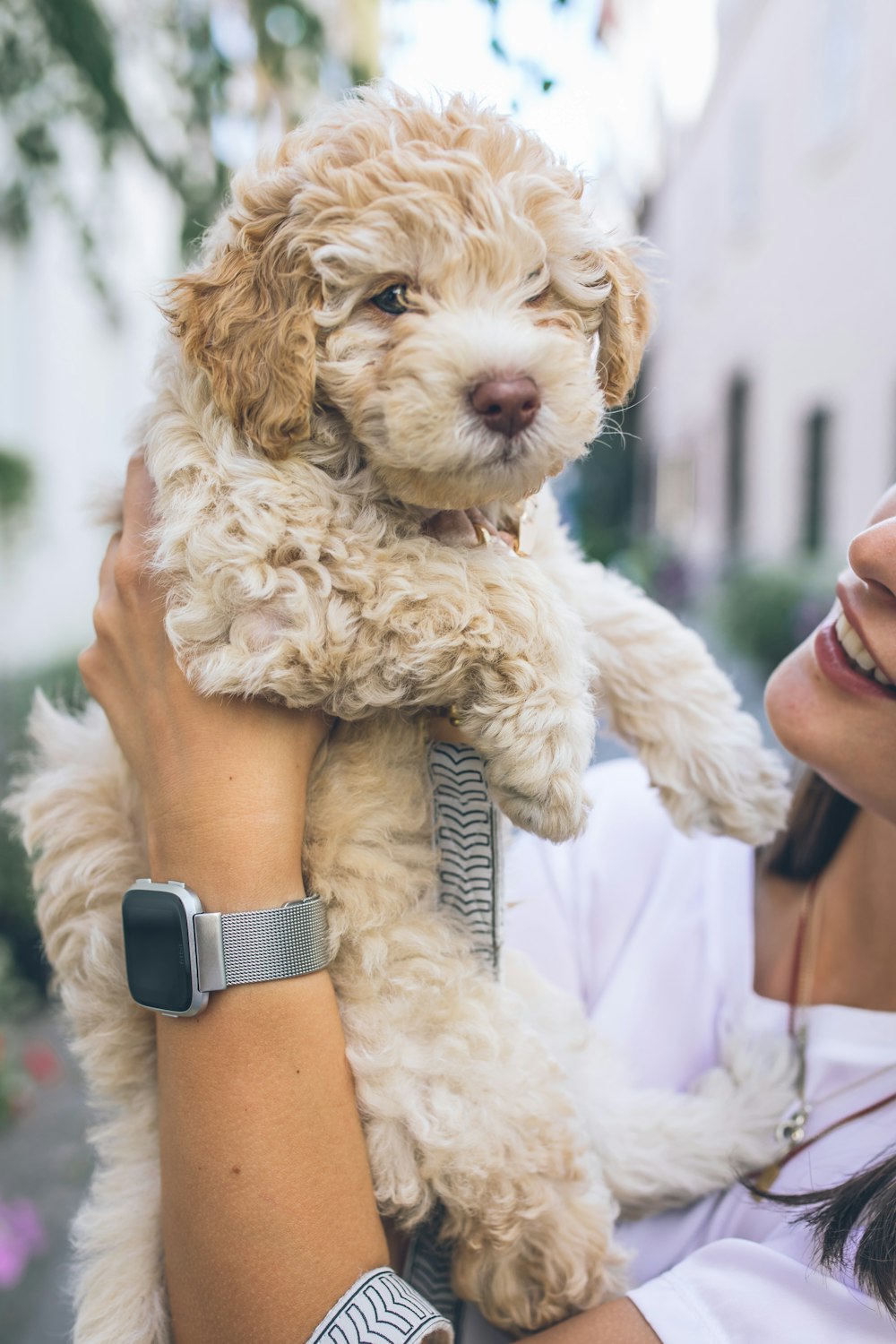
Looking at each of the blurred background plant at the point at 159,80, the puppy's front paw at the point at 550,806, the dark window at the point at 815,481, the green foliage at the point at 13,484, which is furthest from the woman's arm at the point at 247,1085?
the dark window at the point at 815,481

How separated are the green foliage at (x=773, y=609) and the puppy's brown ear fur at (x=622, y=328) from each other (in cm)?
783

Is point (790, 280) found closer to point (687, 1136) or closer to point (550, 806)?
point (687, 1136)

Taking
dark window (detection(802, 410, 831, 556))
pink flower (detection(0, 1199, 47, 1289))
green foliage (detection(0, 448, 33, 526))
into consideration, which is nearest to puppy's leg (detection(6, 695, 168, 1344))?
pink flower (detection(0, 1199, 47, 1289))

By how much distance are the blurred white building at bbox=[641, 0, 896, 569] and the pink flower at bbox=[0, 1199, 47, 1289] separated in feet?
30.7

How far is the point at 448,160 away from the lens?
5.74 ft

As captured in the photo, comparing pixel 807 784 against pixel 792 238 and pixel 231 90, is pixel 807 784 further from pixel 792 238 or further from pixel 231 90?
pixel 792 238

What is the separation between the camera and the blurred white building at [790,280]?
11227mm

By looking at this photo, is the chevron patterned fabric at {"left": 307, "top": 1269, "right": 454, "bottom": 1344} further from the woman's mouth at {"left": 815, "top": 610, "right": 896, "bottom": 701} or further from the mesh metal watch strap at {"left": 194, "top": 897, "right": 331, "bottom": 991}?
the woman's mouth at {"left": 815, "top": 610, "right": 896, "bottom": 701}

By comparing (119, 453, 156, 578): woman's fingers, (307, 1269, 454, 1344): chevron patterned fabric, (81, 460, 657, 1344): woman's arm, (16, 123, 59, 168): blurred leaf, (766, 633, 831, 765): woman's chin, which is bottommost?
(307, 1269, 454, 1344): chevron patterned fabric

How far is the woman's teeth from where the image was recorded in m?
2.19

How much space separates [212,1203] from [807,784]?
73.4 inches

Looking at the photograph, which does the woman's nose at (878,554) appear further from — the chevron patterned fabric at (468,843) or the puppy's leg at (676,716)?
the chevron patterned fabric at (468,843)

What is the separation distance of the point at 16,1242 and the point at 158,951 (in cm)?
296

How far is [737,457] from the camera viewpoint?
19.5 metres
